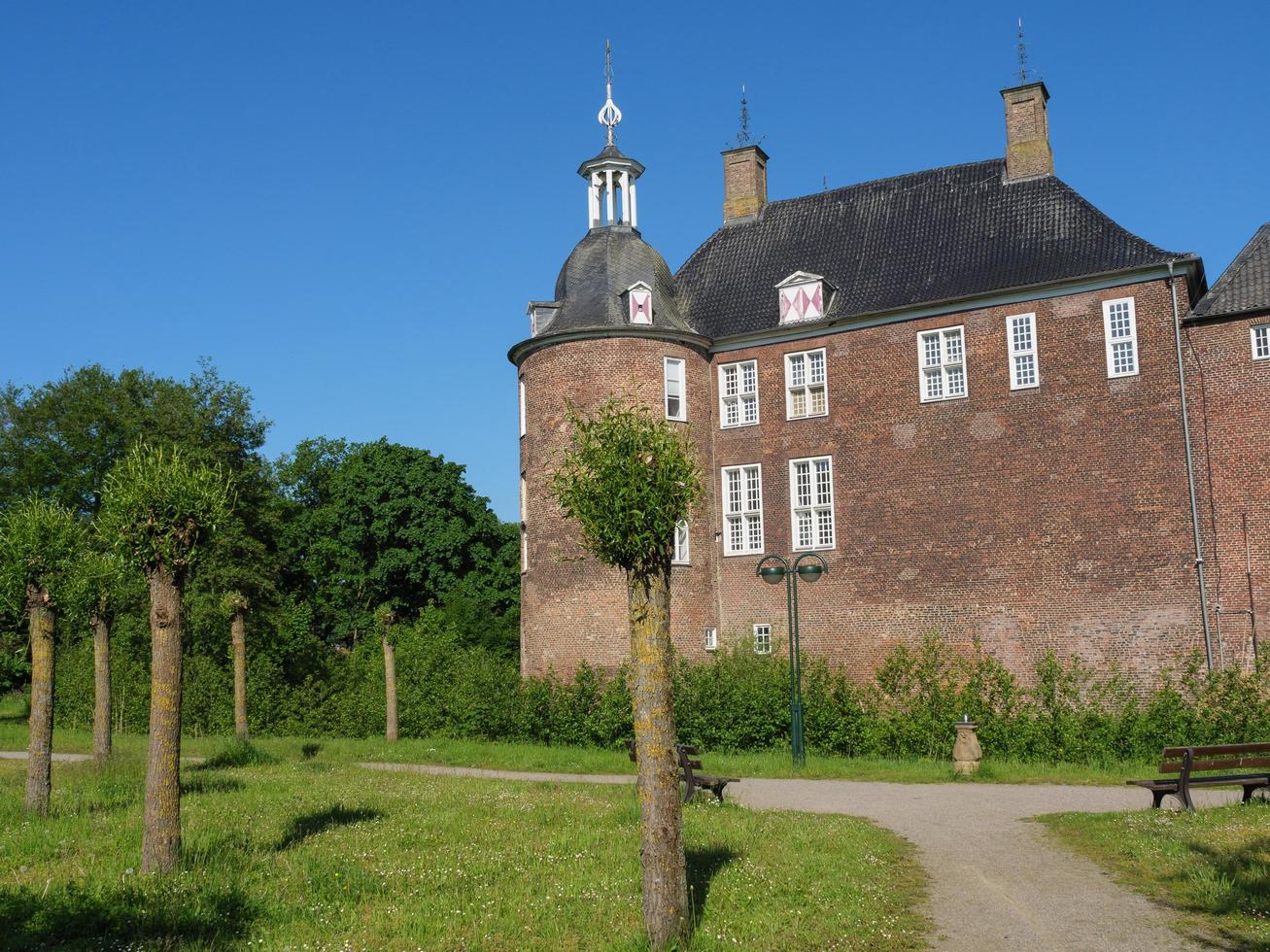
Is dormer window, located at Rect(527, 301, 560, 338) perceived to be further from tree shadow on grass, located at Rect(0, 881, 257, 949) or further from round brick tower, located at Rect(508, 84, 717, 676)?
tree shadow on grass, located at Rect(0, 881, 257, 949)

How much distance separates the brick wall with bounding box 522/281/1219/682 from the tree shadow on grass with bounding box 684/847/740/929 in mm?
14920

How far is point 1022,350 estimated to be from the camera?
88.4 ft

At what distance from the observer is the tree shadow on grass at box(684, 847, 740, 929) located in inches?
360

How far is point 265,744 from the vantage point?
27453mm

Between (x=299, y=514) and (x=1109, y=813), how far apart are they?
1496 inches

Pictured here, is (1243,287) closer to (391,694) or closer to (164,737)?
(391,694)

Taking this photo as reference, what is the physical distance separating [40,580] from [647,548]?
10178 millimetres

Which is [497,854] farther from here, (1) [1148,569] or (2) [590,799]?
(1) [1148,569]

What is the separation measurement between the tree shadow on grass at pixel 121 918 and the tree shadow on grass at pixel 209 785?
709cm

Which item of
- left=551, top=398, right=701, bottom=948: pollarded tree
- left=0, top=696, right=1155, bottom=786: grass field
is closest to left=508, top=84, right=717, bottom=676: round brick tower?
left=0, top=696, right=1155, bottom=786: grass field

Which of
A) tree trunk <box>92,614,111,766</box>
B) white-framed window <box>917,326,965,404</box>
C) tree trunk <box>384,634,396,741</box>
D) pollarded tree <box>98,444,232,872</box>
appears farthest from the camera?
tree trunk <box>384,634,396,741</box>

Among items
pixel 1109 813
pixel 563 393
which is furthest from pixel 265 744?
pixel 1109 813

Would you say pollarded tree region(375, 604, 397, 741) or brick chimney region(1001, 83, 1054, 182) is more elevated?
brick chimney region(1001, 83, 1054, 182)

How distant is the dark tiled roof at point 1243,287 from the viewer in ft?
80.8
